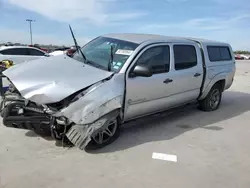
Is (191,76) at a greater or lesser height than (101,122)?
greater

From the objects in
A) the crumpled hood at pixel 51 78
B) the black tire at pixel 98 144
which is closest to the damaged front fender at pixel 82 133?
the black tire at pixel 98 144

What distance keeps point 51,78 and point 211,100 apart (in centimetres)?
455

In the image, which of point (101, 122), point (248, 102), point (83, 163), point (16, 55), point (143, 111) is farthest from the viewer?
point (16, 55)

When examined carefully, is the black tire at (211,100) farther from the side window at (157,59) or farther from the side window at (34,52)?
the side window at (34,52)

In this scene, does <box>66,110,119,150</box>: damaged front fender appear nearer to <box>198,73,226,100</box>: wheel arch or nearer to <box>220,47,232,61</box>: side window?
<box>198,73,226,100</box>: wheel arch

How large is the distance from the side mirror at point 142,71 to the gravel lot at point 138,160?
1.17 m

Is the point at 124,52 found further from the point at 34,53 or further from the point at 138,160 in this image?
the point at 34,53

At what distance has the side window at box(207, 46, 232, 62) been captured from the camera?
22.7 feet

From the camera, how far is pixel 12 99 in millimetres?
4363

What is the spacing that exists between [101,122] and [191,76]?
2.70 m

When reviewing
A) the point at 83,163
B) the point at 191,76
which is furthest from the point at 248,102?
the point at 83,163

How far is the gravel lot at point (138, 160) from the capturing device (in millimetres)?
3514

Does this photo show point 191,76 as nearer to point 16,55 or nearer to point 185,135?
point 185,135

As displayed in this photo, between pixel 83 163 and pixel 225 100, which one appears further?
pixel 225 100
